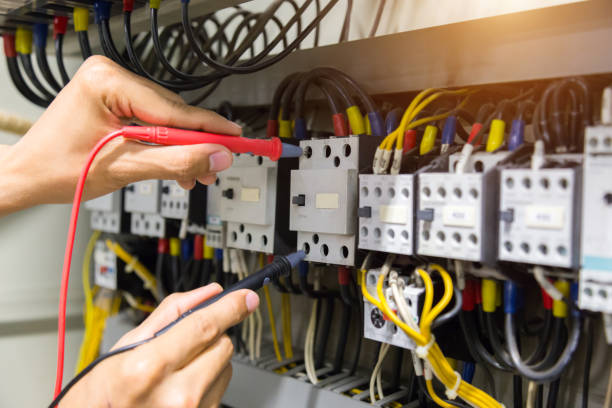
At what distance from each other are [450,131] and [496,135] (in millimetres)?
79

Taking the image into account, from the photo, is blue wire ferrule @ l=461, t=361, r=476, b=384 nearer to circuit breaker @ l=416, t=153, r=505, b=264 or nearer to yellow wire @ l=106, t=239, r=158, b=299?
circuit breaker @ l=416, t=153, r=505, b=264

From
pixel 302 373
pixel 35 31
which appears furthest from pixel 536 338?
pixel 35 31

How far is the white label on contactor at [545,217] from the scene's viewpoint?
62 cm

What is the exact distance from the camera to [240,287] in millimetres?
738

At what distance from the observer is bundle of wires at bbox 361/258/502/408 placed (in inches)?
28.3

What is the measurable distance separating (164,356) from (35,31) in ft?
3.14

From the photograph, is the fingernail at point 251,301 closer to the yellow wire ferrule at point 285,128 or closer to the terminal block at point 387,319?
the terminal block at point 387,319

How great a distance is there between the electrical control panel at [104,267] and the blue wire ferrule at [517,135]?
113cm

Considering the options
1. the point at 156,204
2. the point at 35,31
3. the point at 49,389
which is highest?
the point at 35,31

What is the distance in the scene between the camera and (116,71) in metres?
0.74

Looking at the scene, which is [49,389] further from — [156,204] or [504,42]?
[504,42]

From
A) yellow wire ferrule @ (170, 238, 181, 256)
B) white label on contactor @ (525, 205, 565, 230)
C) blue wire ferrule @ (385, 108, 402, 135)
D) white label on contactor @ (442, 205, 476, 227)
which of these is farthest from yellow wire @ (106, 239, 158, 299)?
white label on contactor @ (525, 205, 565, 230)

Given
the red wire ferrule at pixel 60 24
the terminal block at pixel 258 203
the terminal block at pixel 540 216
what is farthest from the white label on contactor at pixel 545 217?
the red wire ferrule at pixel 60 24

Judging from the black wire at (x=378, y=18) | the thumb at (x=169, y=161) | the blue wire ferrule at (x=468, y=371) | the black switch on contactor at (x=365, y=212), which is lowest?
the blue wire ferrule at (x=468, y=371)
